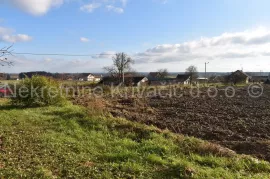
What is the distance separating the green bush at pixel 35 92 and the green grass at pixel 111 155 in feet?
18.5

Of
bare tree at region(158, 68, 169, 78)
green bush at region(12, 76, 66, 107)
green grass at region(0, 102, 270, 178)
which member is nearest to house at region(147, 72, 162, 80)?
bare tree at region(158, 68, 169, 78)

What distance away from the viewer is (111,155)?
642cm

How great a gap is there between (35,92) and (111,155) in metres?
10.2

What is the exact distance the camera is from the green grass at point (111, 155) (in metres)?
5.34

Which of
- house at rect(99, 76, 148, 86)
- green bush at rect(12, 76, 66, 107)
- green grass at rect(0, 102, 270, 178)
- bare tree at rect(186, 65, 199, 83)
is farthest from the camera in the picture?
bare tree at rect(186, 65, 199, 83)

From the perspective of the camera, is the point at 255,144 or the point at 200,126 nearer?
the point at 255,144

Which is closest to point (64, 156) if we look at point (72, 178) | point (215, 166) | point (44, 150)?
point (44, 150)

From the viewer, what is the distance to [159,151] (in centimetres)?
683

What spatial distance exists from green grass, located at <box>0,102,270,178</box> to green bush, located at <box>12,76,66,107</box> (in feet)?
18.5

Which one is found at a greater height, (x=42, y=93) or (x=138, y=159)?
(x=42, y=93)

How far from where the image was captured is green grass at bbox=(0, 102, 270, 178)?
5.34m

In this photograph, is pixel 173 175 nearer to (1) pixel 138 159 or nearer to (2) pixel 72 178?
(1) pixel 138 159

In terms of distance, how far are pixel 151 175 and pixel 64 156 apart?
7.31 feet

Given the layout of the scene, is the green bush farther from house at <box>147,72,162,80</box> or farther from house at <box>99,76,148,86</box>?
house at <box>147,72,162,80</box>
